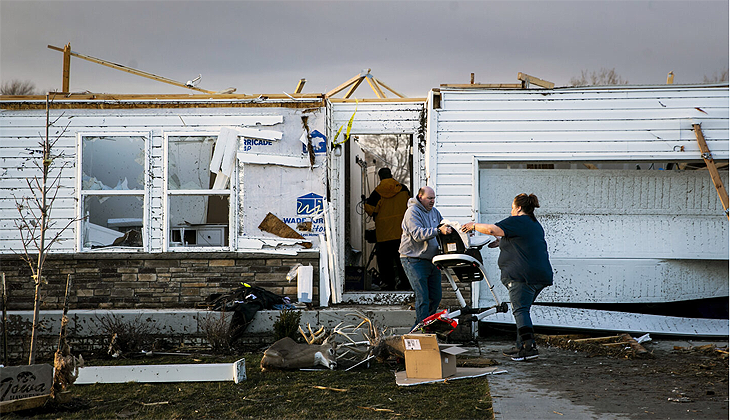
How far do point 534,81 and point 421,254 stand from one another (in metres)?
3.29

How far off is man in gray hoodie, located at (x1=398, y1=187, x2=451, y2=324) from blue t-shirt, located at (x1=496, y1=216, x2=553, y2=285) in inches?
33.0

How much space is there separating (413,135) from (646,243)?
12.0ft

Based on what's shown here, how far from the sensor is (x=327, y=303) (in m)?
8.91

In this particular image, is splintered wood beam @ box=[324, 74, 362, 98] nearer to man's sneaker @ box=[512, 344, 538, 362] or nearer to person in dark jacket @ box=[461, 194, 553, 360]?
person in dark jacket @ box=[461, 194, 553, 360]

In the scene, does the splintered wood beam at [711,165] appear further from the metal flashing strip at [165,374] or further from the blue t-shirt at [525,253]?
the metal flashing strip at [165,374]

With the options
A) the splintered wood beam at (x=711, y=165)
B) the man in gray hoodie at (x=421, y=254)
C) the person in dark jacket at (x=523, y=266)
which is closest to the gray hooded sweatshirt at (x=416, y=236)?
the man in gray hoodie at (x=421, y=254)

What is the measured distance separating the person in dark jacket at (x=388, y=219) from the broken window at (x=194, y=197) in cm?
225

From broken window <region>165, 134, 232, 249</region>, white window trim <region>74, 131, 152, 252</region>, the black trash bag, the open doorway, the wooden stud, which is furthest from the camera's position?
the open doorway

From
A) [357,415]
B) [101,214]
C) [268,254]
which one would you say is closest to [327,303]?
[268,254]

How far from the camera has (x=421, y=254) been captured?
290 inches

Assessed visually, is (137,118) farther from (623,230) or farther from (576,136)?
(623,230)

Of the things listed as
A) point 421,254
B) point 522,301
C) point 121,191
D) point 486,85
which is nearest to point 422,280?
point 421,254

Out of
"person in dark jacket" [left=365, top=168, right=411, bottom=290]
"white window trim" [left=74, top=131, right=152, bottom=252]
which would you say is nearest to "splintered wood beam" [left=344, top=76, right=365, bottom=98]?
"person in dark jacket" [left=365, top=168, right=411, bottom=290]

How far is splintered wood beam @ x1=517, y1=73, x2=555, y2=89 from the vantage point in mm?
8953
